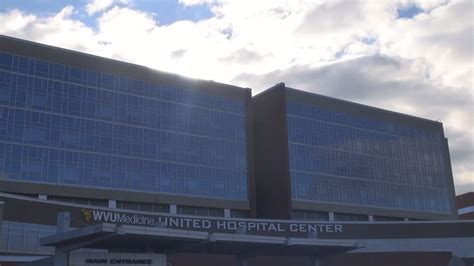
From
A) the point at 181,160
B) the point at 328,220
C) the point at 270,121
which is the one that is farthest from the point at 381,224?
the point at 181,160

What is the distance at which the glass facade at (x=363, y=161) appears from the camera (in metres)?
90.6

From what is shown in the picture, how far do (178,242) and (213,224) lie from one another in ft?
98.9

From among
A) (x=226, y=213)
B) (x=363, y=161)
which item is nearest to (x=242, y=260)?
(x=226, y=213)

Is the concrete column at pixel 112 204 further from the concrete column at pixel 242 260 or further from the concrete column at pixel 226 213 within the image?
the concrete column at pixel 242 260

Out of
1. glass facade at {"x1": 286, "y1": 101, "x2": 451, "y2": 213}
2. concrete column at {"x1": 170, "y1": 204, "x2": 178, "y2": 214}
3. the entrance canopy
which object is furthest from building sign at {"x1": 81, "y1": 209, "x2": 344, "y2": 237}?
the entrance canopy

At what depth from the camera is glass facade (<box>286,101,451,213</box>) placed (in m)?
90.6

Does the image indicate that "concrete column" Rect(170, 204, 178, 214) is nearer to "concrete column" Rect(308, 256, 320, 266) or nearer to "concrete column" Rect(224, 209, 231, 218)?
"concrete column" Rect(224, 209, 231, 218)

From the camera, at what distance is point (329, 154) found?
305 ft

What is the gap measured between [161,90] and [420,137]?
155 ft

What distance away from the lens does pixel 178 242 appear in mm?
46219

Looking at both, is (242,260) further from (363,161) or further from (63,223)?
(363,161)

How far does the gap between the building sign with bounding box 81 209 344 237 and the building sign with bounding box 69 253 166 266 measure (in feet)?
67.5

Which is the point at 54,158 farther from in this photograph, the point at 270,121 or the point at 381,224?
the point at 381,224

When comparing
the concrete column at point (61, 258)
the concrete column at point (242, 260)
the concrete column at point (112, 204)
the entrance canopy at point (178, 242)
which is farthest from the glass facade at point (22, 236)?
the concrete column at point (242, 260)
